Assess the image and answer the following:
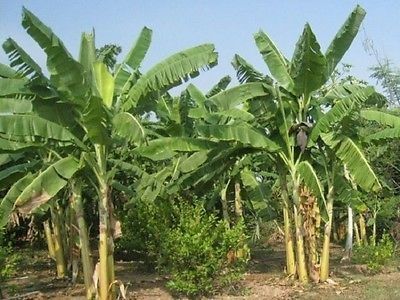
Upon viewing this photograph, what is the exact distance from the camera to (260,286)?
1280 cm

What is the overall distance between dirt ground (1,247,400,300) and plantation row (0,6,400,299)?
48cm

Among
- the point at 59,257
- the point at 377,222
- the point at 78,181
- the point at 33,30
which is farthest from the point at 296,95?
the point at 377,222

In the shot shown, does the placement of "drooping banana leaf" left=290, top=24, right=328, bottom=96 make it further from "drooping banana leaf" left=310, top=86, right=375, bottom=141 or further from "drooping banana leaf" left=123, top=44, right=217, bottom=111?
"drooping banana leaf" left=123, top=44, right=217, bottom=111

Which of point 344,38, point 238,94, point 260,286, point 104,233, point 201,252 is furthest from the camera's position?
point 260,286

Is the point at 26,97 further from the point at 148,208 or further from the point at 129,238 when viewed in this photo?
the point at 129,238

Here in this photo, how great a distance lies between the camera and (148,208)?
43.0 feet

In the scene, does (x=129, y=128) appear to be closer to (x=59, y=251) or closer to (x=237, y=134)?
(x=237, y=134)

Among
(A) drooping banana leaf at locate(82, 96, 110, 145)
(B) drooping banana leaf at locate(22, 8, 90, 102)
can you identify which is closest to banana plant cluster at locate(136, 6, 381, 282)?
(A) drooping banana leaf at locate(82, 96, 110, 145)

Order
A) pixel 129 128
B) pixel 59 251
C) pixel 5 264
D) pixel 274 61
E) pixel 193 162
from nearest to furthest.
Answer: pixel 129 128
pixel 5 264
pixel 274 61
pixel 193 162
pixel 59 251

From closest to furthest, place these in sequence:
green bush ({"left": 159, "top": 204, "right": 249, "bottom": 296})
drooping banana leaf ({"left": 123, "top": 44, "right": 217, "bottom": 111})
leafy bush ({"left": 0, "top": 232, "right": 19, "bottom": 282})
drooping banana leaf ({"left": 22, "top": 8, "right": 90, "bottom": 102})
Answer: drooping banana leaf ({"left": 22, "top": 8, "right": 90, "bottom": 102}) → leafy bush ({"left": 0, "top": 232, "right": 19, "bottom": 282}) → drooping banana leaf ({"left": 123, "top": 44, "right": 217, "bottom": 111}) → green bush ({"left": 159, "top": 204, "right": 249, "bottom": 296})

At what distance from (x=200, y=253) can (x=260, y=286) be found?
105 inches

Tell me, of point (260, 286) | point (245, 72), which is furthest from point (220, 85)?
point (260, 286)

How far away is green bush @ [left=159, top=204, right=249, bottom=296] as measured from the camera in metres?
10.8

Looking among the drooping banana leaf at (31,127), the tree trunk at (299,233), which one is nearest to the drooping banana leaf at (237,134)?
the tree trunk at (299,233)
